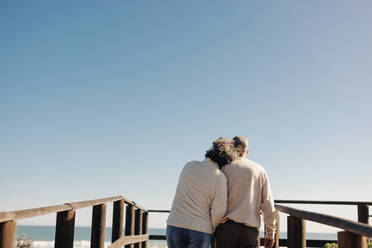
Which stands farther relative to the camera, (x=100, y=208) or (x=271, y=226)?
(x=100, y=208)

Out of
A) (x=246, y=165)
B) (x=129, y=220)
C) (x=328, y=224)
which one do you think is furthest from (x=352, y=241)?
(x=129, y=220)

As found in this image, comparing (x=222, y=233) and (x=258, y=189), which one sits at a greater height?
(x=258, y=189)

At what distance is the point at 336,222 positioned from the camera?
7.93 ft

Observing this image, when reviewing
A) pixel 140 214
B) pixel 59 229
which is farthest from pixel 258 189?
pixel 140 214

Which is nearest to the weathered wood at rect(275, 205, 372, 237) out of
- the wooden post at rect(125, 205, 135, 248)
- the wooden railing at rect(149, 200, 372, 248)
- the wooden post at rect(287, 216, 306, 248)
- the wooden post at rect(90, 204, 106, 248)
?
the wooden railing at rect(149, 200, 372, 248)

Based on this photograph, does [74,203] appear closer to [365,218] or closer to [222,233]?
[222,233]

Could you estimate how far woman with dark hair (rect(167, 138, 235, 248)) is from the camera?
3.36 m

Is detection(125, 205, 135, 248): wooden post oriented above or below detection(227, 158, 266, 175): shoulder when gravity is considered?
below

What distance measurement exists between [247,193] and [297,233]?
61 centimetres

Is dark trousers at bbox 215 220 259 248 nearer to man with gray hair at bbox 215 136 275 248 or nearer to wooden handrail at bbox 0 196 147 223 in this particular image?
man with gray hair at bbox 215 136 275 248

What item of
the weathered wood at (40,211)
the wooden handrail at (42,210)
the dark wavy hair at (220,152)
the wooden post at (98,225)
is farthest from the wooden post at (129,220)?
the dark wavy hair at (220,152)

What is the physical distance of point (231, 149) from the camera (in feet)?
11.8

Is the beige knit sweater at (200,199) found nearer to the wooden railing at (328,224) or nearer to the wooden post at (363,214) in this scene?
the wooden railing at (328,224)

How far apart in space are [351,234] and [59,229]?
7.27 ft
